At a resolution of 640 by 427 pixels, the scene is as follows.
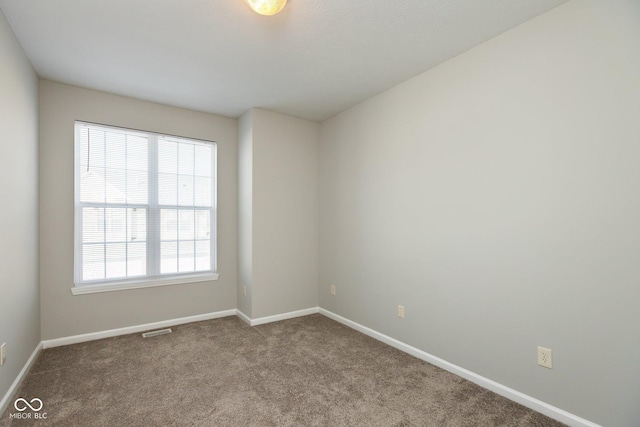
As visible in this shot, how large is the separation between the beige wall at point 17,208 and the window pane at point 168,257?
43.1 inches

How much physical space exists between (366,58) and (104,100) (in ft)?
9.06

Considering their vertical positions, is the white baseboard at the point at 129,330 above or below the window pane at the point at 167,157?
below

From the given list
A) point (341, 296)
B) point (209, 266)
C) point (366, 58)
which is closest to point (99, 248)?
point (209, 266)

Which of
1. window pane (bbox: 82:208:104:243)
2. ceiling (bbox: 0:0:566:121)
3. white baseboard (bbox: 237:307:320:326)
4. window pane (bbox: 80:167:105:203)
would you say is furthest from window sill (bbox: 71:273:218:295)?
ceiling (bbox: 0:0:566:121)

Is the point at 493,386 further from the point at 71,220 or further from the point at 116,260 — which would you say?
the point at 71,220

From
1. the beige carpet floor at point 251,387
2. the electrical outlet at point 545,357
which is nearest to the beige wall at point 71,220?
the beige carpet floor at point 251,387

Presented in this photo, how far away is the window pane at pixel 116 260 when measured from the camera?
330cm

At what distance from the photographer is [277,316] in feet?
12.5

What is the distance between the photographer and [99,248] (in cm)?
325

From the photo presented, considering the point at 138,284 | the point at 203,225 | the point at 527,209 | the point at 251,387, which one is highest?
the point at 527,209

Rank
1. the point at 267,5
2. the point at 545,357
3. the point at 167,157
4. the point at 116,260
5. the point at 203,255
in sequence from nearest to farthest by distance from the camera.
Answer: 1. the point at 267,5
2. the point at 545,357
3. the point at 116,260
4. the point at 167,157
5. the point at 203,255

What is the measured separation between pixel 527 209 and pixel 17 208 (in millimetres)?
3664

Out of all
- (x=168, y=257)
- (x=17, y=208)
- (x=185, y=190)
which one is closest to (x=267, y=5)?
(x=17, y=208)

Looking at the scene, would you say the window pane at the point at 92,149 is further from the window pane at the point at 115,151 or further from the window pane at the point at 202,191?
the window pane at the point at 202,191
